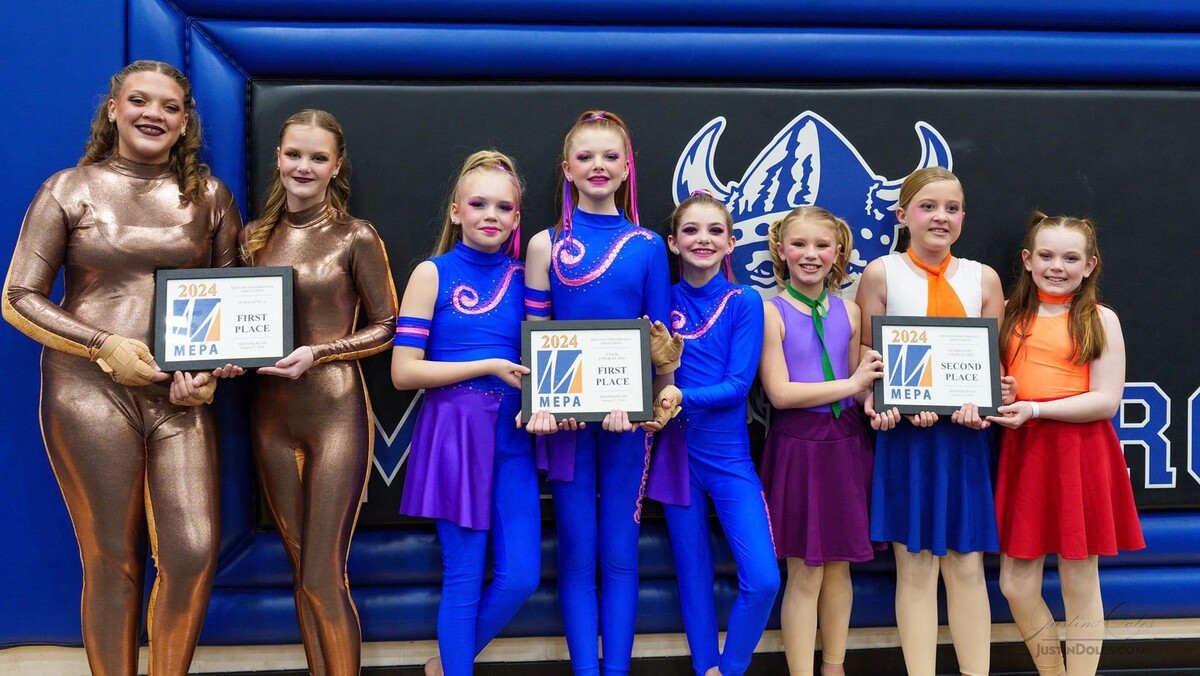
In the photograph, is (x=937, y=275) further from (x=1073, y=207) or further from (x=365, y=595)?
(x=365, y=595)

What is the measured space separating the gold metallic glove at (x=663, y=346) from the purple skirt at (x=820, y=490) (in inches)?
18.0

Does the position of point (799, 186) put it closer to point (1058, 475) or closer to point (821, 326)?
point (821, 326)

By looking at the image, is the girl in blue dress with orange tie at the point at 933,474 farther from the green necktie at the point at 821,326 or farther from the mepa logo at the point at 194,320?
the mepa logo at the point at 194,320

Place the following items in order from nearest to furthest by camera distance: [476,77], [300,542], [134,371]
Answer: [134,371], [300,542], [476,77]

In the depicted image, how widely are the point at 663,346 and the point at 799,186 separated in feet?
2.71

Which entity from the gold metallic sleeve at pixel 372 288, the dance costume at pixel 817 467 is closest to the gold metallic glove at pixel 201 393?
the gold metallic sleeve at pixel 372 288

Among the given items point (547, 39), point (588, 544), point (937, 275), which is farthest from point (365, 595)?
point (937, 275)

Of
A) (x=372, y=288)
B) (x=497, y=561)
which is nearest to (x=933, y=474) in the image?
(x=497, y=561)

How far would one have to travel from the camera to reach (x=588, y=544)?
239 centimetres

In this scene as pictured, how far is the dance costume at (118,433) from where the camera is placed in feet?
7.21

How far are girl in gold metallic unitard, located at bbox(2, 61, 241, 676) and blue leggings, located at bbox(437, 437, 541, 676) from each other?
0.64 metres

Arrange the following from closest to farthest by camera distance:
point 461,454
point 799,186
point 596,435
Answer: point 461,454, point 596,435, point 799,186

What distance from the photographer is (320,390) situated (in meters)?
2.35

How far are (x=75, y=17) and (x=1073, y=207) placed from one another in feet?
10.5
